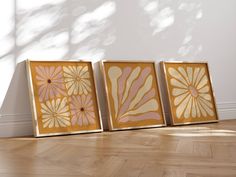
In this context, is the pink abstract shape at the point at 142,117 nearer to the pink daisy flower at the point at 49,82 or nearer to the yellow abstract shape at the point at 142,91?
the yellow abstract shape at the point at 142,91

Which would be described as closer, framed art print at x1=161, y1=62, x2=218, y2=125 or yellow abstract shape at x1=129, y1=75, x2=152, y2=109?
yellow abstract shape at x1=129, y1=75, x2=152, y2=109

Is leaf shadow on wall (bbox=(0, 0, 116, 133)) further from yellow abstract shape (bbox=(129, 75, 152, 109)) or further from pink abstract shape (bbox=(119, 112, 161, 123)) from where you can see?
pink abstract shape (bbox=(119, 112, 161, 123))

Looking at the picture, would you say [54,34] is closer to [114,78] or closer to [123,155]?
[114,78]

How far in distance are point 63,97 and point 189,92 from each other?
127 centimetres

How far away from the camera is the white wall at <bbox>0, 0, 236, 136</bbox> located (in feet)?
8.27

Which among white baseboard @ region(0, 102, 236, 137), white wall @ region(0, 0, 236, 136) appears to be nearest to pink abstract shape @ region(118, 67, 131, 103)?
white wall @ region(0, 0, 236, 136)

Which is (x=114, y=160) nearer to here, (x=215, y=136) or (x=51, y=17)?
(x=215, y=136)

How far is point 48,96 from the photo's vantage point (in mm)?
2549

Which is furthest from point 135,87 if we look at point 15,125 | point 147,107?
point 15,125

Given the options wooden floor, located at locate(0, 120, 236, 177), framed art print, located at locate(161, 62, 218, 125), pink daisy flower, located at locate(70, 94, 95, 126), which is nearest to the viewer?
wooden floor, located at locate(0, 120, 236, 177)

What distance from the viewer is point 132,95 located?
287 centimetres

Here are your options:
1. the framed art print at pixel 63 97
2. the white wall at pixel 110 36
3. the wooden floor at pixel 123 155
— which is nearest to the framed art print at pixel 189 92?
the white wall at pixel 110 36

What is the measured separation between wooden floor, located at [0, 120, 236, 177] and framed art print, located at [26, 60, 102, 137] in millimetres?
161

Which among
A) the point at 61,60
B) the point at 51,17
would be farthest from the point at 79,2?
the point at 61,60
